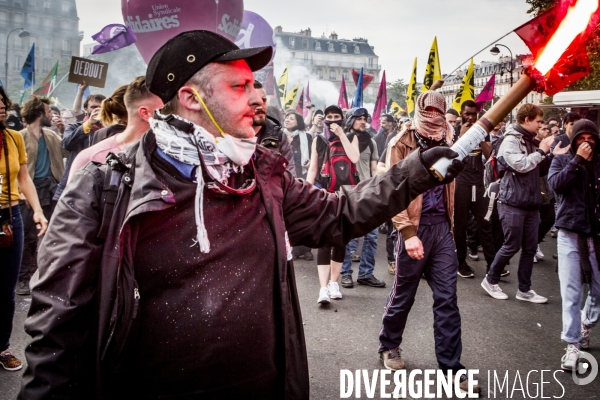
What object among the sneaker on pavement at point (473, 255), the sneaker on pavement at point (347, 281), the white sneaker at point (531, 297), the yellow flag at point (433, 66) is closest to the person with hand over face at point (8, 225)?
the sneaker on pavement at point (347, 281)

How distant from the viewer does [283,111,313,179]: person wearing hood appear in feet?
33.1

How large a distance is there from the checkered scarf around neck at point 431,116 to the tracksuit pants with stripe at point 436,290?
2.28 ft

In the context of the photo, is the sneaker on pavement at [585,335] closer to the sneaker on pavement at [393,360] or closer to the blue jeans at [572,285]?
the blue jeans at [572,285]

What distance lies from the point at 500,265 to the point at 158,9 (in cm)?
527

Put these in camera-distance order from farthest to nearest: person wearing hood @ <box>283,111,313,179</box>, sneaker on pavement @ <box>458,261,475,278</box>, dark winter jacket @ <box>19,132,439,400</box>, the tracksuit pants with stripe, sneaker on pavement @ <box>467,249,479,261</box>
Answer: person wearing hood @ <box>283,111,313,179</box>
sneaker on pavement @ <box>467,249,479,261</box>
sneaker on pavement @ <box>458,261,475,278</box>
the tracksuit pants with stripe
dark winter jacket @ <box>19,132,439,400</box>

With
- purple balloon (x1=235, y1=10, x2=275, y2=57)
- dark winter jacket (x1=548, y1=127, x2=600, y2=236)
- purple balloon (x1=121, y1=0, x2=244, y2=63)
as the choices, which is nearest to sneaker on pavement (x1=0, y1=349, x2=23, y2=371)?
purple balloon (x1=121, y1=0, x2=244, y2=63)

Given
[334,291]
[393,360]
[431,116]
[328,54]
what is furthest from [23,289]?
[328,54]

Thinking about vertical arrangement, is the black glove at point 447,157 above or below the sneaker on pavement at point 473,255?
above

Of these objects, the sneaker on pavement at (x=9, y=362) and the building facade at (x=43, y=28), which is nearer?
the sneaker on pavement at (x=9, y=362)

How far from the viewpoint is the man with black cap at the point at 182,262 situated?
179 cm

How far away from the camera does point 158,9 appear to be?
662 cm

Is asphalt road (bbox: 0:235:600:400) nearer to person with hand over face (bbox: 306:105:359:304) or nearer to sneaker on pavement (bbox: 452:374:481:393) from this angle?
sneaker on pavement (bbox: 452:374:481:393)

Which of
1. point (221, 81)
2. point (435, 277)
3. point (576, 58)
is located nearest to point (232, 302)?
point (221, 81)

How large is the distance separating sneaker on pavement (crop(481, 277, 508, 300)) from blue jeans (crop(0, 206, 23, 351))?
5.23m
